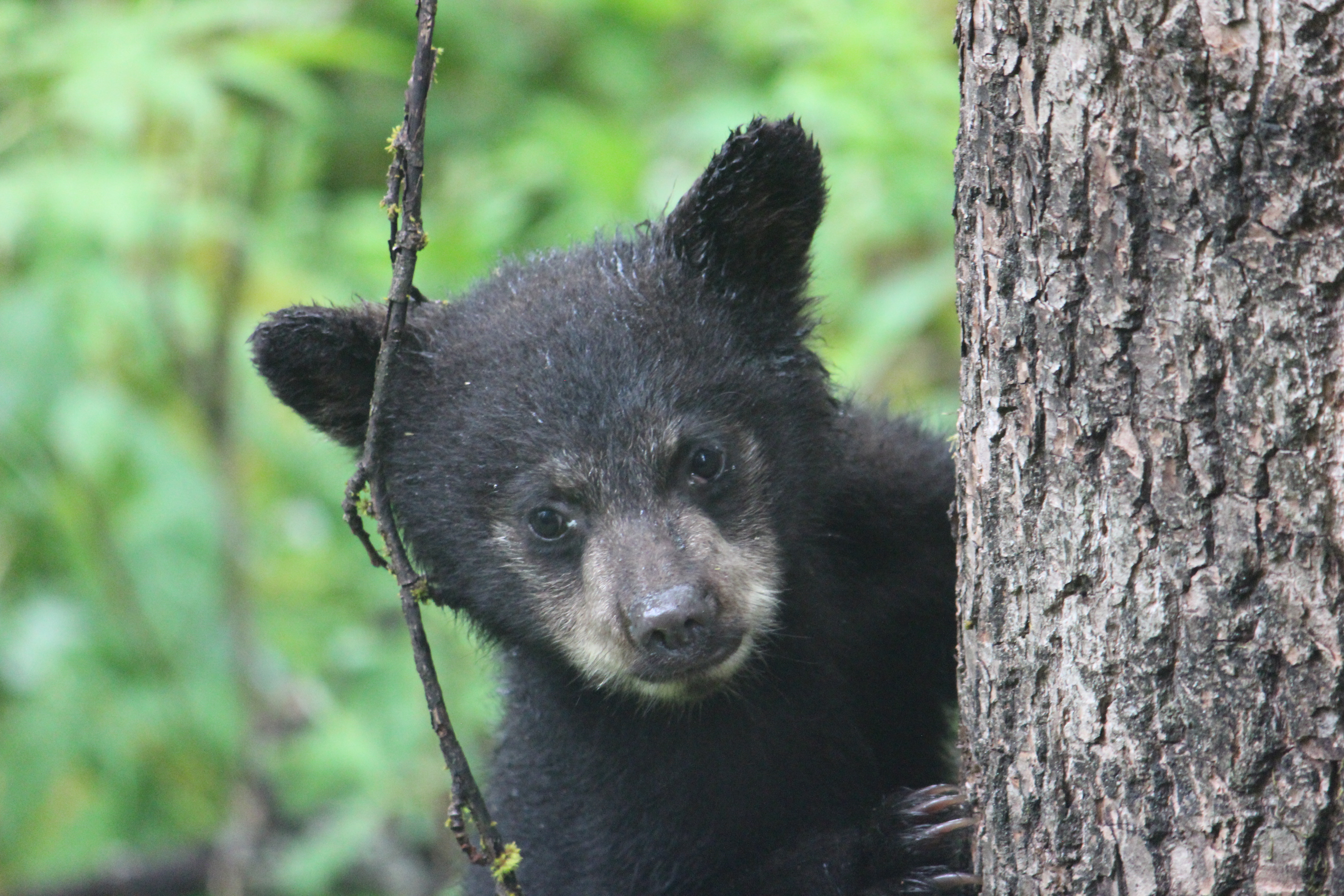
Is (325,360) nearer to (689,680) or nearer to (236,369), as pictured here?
(689,680)

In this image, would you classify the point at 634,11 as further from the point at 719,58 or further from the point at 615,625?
the point at 615,625

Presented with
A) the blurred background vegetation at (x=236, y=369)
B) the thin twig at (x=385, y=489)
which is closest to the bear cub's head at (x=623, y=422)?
the thin twig at (x=385, y=489)

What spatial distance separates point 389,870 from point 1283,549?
5.17m

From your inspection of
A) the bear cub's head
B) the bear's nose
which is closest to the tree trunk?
the bear's nose

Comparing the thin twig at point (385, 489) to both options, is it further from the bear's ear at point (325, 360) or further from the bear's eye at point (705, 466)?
the bear's eye at point (705, 466)

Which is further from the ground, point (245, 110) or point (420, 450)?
point (245, 110)

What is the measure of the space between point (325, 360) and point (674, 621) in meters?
1.14

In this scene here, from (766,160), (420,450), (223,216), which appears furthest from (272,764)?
(766,160)

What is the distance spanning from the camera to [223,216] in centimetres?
575

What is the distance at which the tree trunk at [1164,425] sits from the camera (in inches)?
71.8

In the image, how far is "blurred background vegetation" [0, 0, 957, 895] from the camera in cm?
534

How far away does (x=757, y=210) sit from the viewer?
3.24m

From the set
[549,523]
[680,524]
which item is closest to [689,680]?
[680,524]

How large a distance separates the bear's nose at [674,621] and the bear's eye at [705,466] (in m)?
0.36
